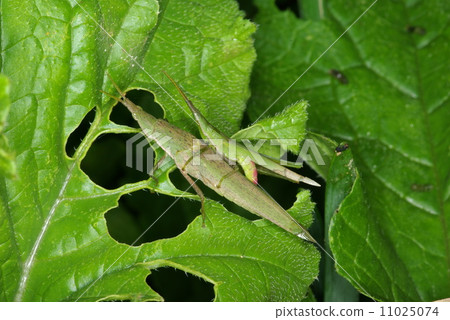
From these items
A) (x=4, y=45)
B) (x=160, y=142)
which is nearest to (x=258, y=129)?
(x=160, y=142)

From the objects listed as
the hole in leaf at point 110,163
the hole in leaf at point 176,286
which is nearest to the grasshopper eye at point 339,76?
the hole in leaf at point 110,163

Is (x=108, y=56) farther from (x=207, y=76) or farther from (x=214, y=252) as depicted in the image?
(x=214, y=252)

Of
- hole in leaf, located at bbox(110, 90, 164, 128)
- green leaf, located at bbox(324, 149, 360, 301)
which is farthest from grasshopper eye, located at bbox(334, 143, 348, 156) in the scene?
hole in leaf, located at bbox(110, 90, 164, 128)

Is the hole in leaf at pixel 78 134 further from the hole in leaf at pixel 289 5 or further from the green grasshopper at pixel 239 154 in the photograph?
the hole in leaf at pixel 289 5

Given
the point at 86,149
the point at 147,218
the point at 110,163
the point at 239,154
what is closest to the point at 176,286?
the point at 147,218

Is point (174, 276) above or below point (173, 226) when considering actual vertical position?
below

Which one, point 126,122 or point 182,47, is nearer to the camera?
point 182,47
